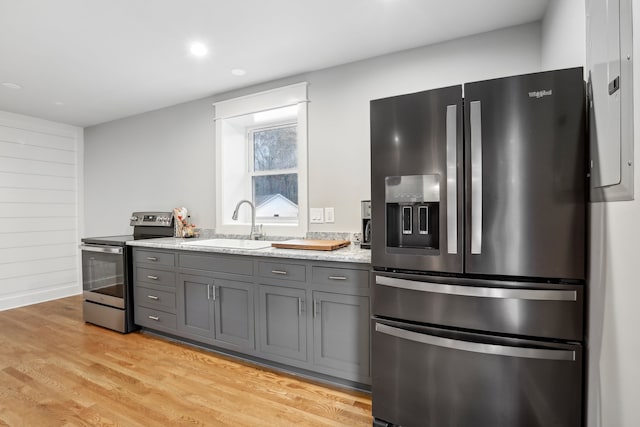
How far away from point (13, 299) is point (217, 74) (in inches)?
154

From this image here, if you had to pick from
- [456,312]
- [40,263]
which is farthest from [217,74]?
[40,263]

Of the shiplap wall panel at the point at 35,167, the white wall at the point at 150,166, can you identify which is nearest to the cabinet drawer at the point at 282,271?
the white wall at the point at 150,166

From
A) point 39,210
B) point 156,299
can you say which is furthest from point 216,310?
point 39,210

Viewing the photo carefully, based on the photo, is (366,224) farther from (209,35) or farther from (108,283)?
(108,283)

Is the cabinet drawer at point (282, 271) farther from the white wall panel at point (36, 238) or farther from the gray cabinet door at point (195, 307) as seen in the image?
the white wall panel at point (36, 238)

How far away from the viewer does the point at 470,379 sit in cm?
153

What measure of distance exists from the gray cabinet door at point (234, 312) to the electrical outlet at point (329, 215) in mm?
866

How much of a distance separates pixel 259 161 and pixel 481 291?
2661 millimetres

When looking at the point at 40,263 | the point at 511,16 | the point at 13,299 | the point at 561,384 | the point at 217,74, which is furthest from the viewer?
the point at 40,263

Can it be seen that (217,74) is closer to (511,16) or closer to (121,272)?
(121,272)

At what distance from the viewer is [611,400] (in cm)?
113

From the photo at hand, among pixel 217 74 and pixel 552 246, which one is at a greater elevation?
pixel 217 74

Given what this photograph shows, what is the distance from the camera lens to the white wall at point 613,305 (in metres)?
0.96

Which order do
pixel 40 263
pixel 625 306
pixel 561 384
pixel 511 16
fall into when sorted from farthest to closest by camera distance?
pixel 40 263 < pixel 511 16 < pixel 561 384 < pixel 625 306
